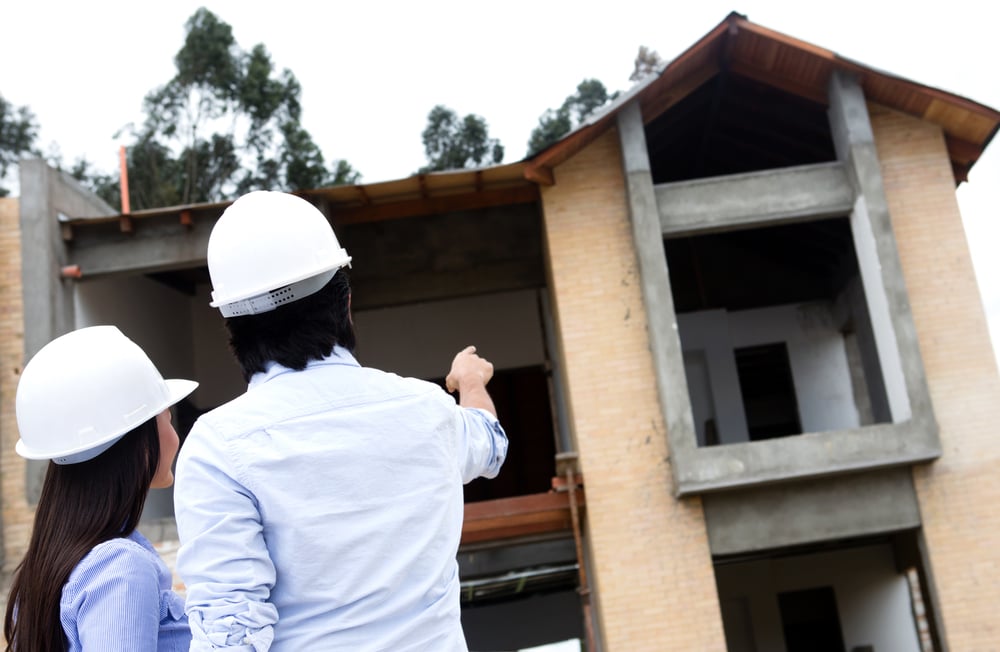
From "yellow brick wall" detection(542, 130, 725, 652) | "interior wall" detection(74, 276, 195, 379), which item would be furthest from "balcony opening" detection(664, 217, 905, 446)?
"interior wall" detection(74, 276, 195, 379)

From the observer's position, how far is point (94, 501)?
2297 millimetres

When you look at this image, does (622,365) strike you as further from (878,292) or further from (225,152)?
(225,152)

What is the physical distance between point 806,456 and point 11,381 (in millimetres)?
9202

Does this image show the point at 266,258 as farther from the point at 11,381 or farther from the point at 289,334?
the point at 11,381

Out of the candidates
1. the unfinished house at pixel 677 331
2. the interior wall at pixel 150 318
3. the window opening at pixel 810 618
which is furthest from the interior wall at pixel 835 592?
the interior wall at pixel 150 318

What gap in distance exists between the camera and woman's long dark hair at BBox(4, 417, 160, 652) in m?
2.15

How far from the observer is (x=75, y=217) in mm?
12570

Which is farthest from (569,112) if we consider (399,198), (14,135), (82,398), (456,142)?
(82,398)

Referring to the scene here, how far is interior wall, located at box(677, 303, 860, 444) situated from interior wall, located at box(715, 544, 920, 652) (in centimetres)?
236

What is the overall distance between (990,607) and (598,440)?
15.2ft

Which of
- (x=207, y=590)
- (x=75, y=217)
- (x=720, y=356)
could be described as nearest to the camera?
(x=207, y=590)

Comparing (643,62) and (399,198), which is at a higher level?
(643,62)

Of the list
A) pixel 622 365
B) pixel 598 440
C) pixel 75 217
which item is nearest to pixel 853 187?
pixel 622 365

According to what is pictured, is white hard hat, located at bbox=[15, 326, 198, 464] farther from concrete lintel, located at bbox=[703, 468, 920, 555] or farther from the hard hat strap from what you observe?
concrete lintel, located at bbox=[703, 468, 920, 555]
